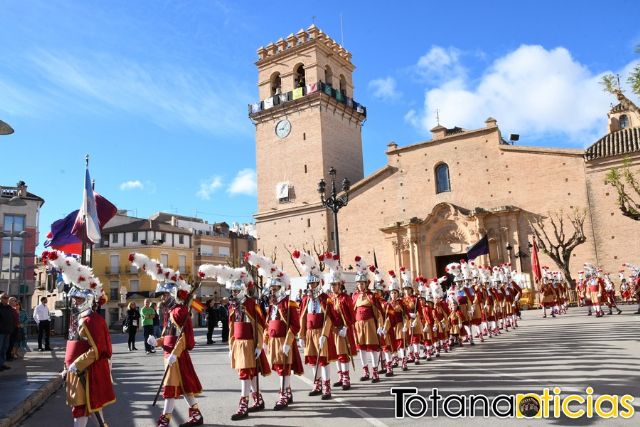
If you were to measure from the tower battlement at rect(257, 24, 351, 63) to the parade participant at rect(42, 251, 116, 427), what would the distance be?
38.1 meters

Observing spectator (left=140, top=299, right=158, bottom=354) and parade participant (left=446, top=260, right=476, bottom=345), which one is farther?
spectator (left=140, top=299, right=158, bottom=354)

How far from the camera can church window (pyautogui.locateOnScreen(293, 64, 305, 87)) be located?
43031 millimetres

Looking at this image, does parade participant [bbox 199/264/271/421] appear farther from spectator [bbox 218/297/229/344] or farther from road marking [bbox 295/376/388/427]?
spectator [bbox 218/297/229/344]

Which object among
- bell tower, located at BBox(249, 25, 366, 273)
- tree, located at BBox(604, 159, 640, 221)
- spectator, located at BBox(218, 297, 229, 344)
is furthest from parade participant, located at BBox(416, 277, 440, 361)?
bell tower, located at BBox(249, 25, 366, 273)

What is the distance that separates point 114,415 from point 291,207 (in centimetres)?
3404

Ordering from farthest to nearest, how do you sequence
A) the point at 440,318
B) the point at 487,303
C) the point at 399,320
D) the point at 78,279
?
1. the point at 487,303
2. the point at 440,318
3. the point at 399,320
4. the point at 78,279

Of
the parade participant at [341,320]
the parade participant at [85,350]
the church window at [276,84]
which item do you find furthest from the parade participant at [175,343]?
the church window at [276,84]

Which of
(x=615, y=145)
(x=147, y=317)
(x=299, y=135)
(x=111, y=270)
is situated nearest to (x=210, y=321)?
(x=147, y=317)

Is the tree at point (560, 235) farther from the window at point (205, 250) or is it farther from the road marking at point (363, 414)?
the window at point (205, 250)

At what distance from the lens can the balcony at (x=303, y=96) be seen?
41.0 metres

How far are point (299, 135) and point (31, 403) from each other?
34743mm

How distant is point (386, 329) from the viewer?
1098 cm

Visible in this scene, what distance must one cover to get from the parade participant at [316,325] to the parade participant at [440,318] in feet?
17.4

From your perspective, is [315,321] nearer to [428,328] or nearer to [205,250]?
[428,328]
